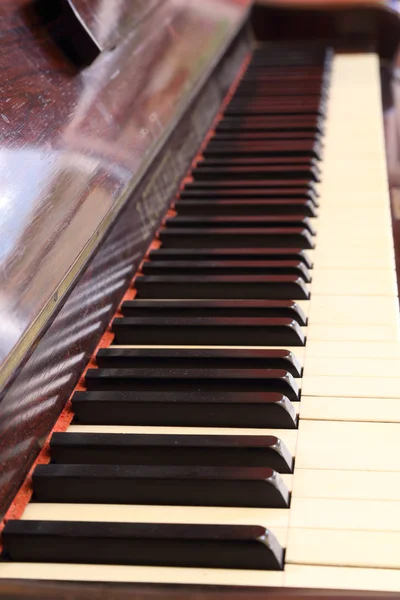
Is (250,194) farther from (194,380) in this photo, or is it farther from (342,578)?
(342,578)

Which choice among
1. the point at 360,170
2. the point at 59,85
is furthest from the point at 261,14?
the point at 59,85

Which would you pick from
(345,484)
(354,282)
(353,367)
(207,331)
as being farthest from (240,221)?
(345,484)

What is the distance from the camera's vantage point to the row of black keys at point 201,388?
94 cm

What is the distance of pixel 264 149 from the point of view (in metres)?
2.01

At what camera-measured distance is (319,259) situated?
1.55 meters

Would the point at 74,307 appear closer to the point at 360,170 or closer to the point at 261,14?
the point at 360,170

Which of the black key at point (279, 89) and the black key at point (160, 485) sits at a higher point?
the black key at point (160, 485)

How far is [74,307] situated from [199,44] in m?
1.19

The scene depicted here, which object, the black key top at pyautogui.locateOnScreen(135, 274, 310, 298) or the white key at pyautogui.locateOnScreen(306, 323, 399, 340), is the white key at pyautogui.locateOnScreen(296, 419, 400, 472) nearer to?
the white key at pyautogui.locateOnScreen(306, 323, 399, 340)

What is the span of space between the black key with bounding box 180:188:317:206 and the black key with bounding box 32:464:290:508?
2.87 ft

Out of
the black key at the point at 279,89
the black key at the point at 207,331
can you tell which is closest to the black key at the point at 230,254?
the black key at the point at 207,331

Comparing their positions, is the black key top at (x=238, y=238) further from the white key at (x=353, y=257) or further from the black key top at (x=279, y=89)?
the black key top at (x=279, y=89)

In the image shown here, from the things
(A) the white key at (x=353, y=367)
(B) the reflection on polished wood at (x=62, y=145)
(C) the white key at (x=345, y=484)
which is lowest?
(A) the white key at (x=353, y=367)

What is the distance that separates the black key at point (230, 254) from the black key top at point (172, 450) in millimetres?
535
